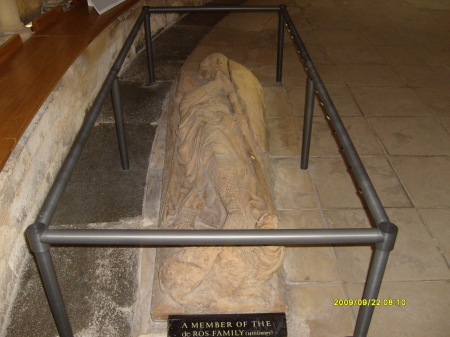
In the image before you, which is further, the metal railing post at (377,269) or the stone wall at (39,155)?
the stone wall at (39,155)

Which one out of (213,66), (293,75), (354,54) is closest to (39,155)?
(213,66)

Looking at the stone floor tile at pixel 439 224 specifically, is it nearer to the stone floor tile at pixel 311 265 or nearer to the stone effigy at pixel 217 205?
the stone floor tile at pixel 311 265

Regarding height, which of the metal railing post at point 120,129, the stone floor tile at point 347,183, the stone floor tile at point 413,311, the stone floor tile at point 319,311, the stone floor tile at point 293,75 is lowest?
the stone floor tile at point 413,311

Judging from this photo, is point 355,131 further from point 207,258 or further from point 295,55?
point 207,258

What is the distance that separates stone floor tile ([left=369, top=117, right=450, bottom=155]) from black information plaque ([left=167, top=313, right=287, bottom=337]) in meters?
2.29

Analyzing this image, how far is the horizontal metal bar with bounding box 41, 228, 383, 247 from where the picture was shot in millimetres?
1475

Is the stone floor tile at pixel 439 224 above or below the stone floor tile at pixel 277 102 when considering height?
below

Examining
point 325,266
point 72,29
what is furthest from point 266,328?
point 72,29

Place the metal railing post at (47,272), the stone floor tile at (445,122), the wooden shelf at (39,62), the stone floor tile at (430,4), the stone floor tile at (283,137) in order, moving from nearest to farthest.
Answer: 1. the metal railing post at (47,272)
2. the wooden shelf at (39,62)
3. the stone floor tile at (283,137)
4. the stone floor tile at (445,122)
5. the stone floor tile at (430,4)

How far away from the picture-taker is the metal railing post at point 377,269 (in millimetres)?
1510

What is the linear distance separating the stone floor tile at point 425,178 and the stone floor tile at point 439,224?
0.23ft

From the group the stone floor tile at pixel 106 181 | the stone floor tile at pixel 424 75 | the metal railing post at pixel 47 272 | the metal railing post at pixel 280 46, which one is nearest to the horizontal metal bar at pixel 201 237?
the metal railing post at pixel 47 272

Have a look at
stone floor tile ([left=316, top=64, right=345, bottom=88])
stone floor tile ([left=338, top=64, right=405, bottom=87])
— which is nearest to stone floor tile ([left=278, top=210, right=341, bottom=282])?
stone floor tile ([left=316, top=64, right=345, bottom=88])
